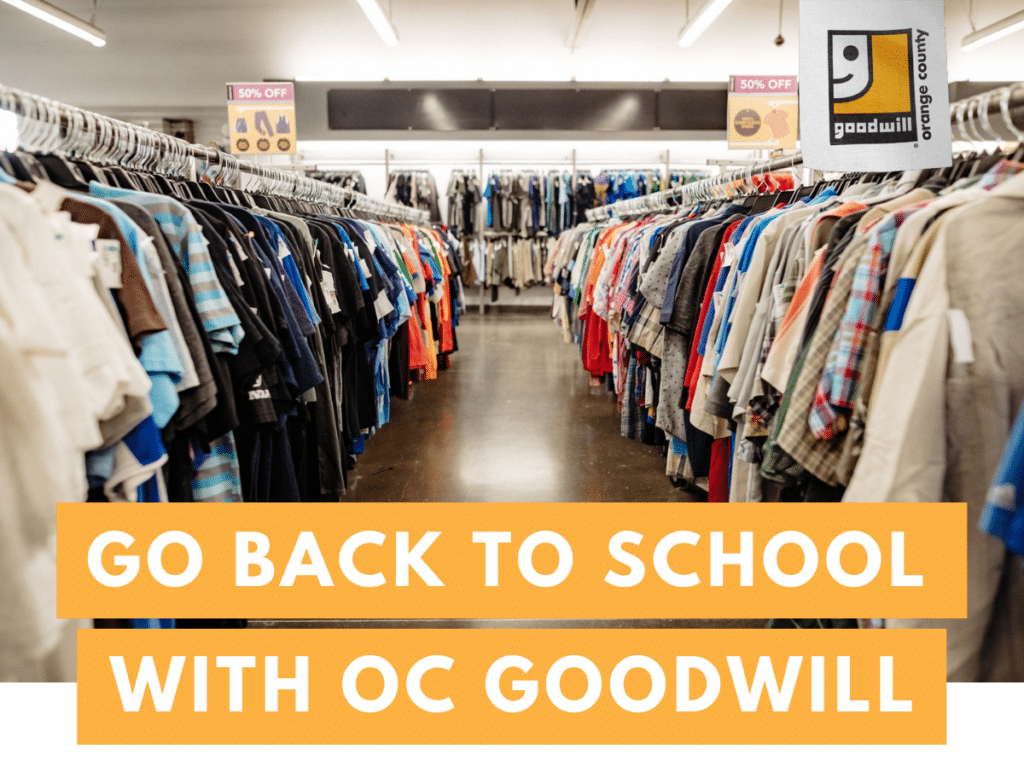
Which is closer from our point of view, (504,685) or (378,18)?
(504,685)

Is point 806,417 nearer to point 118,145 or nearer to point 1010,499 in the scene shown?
point 1010,499

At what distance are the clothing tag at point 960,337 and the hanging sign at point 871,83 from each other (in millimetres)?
708

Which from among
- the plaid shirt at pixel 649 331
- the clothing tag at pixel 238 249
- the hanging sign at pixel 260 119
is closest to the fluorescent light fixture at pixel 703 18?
the hanging sign at pixel 260 119

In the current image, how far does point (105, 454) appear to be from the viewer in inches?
57.2

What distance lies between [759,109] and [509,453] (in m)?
5.72

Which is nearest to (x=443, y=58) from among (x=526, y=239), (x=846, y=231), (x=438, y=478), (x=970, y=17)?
(x=526, y=239)

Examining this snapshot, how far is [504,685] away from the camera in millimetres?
1389

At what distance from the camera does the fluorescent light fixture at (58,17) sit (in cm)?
759

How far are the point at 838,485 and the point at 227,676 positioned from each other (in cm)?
128

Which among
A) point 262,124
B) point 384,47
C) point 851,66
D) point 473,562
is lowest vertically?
point 473,562

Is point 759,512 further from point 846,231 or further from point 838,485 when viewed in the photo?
point 846,231

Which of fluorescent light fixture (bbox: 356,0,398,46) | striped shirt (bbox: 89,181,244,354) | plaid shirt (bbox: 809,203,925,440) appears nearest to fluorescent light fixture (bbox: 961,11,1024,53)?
fluorescent light fixture (bbox: 356,0,398,46)

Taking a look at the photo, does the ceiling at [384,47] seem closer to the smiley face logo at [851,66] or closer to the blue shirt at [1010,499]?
the smiley face logo at [851,66]

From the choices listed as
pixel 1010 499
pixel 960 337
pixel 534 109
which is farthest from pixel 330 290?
pixel 534 109
